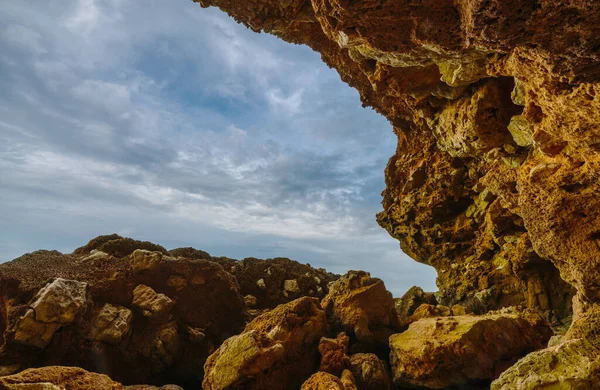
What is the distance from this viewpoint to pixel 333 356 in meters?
11.4

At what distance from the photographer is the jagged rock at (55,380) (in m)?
6.32

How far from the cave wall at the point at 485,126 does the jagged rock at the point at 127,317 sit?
38.9ft

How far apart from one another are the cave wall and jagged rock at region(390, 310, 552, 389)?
2431 millimetres

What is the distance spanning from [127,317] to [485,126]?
15.5 metres

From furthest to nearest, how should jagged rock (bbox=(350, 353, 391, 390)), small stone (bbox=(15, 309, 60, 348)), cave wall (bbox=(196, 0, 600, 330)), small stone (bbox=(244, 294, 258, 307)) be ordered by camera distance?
small stone (bbox=(244, 294, 258, 307)) < jagged rock (bbox=(350, 353, 391, 390)) < small stone (bbox=(15, 309, 60, 348)) < cave wall (bbox=(196, 0, 600, 330))

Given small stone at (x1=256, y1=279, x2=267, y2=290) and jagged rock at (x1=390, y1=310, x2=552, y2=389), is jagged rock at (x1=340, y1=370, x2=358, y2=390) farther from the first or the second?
small stone at (x1=256, y1=279, x2=267, y2=290)

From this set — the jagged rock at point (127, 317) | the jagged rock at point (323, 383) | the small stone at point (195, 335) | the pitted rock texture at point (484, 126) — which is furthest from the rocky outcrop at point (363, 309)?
the pitted rock texture at point (484, 126)

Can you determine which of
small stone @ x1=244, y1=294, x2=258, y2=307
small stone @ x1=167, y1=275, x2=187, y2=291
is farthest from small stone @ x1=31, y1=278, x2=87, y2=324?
small stone @ x1=244, y1=294, x2=258, y2=307

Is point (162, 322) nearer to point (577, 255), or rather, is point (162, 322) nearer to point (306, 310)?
point (306, 310)

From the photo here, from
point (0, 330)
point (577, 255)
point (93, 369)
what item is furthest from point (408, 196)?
point (0, 330)

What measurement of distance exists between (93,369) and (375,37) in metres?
14.6

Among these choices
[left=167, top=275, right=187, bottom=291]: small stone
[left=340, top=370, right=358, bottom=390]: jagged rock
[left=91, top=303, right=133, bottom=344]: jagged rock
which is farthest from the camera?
[left=167, top=275, right=187, bottom=291]: small stone

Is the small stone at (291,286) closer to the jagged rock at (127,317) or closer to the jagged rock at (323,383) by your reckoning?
the jagged rock at (127,317)

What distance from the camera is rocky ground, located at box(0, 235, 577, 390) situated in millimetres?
10359
